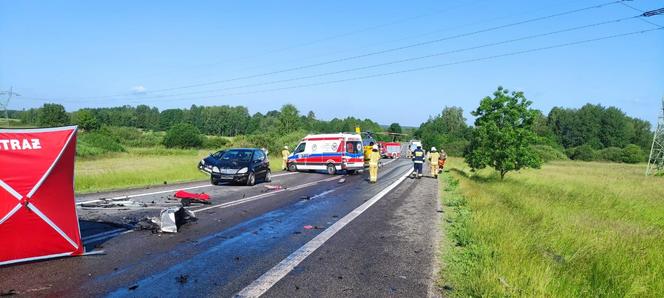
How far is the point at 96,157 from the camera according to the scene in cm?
4431

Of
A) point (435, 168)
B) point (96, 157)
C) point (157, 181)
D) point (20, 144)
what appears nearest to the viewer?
point (20, 144)

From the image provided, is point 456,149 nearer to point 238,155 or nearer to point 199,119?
point 238,155

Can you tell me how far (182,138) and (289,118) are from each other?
17.2 metres

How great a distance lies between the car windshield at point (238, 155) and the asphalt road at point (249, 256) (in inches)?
245

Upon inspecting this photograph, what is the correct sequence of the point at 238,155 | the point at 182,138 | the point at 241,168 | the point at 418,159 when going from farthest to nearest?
1. the point at 182,138
2. the point at 418,159
3. the point at 238,155
4. the point at 241,168

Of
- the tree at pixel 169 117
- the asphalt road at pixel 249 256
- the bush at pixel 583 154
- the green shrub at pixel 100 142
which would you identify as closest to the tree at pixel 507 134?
the asphalt road at pixel 249 256

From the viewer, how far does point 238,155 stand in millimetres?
18047

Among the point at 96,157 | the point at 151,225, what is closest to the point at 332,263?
the point at 151,225

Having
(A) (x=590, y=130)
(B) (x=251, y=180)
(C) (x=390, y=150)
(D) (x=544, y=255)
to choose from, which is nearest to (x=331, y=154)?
(B) (x=251, y=180)

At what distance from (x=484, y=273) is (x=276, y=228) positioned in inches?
168

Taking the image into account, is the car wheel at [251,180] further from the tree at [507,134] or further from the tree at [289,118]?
the tree at [289,118]

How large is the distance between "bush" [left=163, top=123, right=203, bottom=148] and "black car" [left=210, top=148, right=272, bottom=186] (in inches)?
1971

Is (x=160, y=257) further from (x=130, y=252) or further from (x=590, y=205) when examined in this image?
(x=590, y=205)

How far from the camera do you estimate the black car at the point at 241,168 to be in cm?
1630
